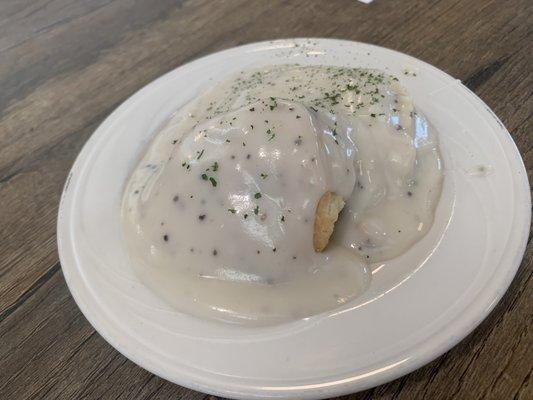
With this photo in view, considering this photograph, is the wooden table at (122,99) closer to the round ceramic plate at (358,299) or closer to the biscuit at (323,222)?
the round ceramic plate at (358,299)

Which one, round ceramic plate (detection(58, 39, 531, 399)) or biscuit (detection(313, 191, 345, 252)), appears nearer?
round ceramic plate (detection(58, 39, 531, 399))

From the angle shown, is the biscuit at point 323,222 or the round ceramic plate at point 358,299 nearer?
the round ceramic plate at point 358,299

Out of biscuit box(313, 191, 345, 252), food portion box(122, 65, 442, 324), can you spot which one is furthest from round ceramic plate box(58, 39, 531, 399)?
biscuit box(313, 191, 345, 252)

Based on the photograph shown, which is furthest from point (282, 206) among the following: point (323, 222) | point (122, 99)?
point (122, 99)

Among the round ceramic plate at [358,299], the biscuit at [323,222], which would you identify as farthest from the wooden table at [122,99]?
the biscuit at [323,222]

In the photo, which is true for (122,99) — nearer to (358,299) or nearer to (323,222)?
(323,222)

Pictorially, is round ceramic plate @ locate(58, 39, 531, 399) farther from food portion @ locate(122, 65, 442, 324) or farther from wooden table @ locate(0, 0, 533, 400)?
wooden table @ locate(0, 0, 533, 400)
